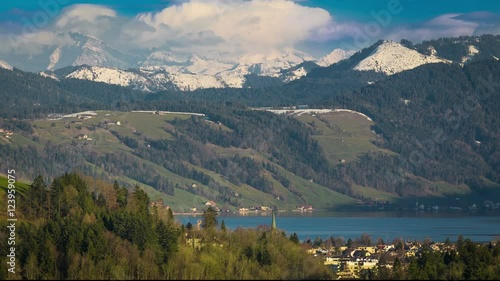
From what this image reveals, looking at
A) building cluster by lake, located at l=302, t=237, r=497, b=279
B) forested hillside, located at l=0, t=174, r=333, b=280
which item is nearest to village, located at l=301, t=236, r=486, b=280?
building cluster by lake, located at l=302, t=237, r=497, b=279

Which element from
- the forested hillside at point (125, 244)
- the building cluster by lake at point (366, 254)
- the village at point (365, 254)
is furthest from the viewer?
the village at point (365, 254)

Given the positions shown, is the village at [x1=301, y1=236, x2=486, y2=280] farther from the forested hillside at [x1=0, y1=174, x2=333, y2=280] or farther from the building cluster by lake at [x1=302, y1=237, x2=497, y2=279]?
the forested hillside at [x1=0, y1=174, x2=333, y2=280]

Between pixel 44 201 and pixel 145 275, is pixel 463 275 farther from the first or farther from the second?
pixel 44 201

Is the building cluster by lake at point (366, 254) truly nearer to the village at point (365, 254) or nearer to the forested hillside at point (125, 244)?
the village at point (365, 254)

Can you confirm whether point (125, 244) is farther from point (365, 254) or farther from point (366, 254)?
point (366, 254)

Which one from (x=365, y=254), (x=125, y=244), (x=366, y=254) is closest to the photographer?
(x=125, y=244)

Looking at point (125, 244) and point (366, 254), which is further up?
point (125, 244)

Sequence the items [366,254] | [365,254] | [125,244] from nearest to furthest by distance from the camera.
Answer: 1. [125,244]
2. [365,254]
3. [366,254]

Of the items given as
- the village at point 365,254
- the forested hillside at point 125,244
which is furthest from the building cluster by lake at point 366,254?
the forested hillside at point 125,244

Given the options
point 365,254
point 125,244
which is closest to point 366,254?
point 365,254

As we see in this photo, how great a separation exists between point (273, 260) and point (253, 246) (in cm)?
590

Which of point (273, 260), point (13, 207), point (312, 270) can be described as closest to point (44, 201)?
point (13, 207)

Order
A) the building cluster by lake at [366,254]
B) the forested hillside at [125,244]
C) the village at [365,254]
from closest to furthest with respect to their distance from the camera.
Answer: the forested hillside at [125,244], the building cluster by lake at [366,254], the village at [365,254]

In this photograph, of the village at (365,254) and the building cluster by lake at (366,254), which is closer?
the building cluster by lake at (366,254)
